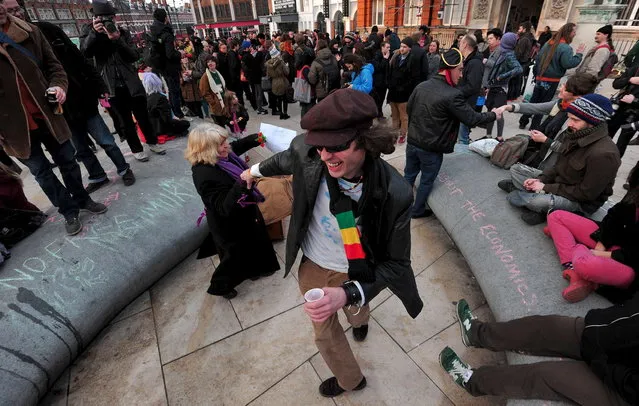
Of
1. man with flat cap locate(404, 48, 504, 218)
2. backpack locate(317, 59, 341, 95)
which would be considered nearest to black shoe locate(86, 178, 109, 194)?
man with flat cap locate(404, 48, 504, 218)

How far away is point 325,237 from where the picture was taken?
1978 mm

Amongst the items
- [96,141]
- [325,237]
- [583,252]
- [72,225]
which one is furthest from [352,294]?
[96,141]

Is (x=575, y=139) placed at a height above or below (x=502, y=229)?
above

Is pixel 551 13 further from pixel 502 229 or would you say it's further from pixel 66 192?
pixel 66 192

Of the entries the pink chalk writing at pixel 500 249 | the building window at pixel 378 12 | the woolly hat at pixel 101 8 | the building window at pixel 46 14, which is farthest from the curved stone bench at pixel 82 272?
the building window at pixel 46 14

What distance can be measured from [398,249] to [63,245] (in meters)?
3.17

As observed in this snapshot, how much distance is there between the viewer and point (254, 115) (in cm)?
931

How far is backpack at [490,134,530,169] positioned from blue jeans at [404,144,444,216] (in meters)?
0.70

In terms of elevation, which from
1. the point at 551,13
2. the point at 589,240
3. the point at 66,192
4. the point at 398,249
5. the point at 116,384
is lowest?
the point at 116,384

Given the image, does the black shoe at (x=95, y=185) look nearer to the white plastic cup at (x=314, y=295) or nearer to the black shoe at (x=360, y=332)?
the black shoe at (x=360, y=332)

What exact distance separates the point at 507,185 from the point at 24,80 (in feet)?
15.7

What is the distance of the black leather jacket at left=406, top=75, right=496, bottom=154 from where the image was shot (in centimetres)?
338

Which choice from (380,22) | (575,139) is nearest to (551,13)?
(380,22)

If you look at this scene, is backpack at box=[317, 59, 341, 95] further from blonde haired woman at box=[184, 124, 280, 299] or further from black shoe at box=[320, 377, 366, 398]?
black shoe at box=[320, 377, 366, 398]
